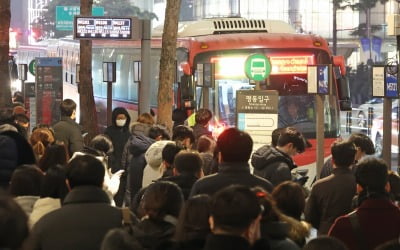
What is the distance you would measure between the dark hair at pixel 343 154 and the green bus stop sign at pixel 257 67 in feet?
23.4

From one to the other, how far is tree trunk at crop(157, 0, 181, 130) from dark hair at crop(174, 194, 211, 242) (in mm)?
16108

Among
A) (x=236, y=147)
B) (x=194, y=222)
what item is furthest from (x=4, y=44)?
(x=194, y=222)

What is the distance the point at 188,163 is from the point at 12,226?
4.77 m

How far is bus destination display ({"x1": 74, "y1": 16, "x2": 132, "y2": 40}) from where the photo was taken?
21562 millimetres

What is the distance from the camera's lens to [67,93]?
41656 millimetres

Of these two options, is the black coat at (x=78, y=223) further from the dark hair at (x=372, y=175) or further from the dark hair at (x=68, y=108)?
the dark hair at (x=68, y=108)

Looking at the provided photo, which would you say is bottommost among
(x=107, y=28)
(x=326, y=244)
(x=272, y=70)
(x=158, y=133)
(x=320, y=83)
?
(x=326, y=244)

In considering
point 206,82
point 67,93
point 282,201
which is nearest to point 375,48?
point 67,93

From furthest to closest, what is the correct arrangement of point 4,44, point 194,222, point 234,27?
point 234,27 → point 4,44 → point 194,222

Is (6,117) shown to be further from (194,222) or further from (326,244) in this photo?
(326,244)

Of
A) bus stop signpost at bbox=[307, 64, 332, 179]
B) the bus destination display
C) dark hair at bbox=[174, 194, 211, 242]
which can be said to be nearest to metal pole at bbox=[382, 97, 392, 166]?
bus stop signpost at bbox=[307, 64, 332, 179]

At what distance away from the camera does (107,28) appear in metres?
21.8

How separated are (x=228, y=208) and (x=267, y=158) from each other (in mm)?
4996

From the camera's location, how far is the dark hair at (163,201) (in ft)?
22.8
